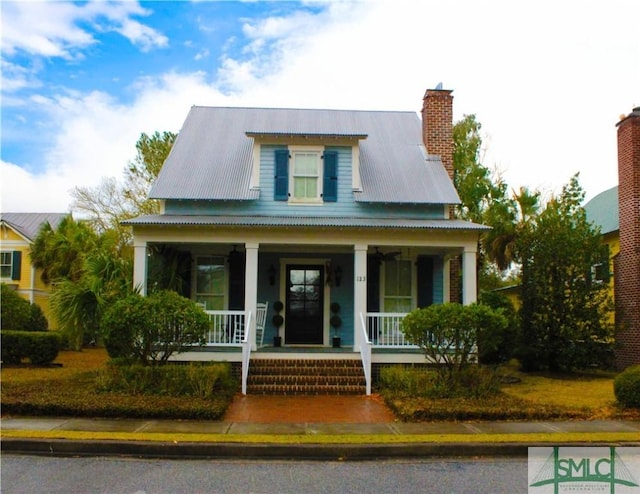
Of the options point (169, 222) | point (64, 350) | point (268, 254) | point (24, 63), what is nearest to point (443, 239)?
point (268, 254)

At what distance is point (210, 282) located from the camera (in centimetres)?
1521

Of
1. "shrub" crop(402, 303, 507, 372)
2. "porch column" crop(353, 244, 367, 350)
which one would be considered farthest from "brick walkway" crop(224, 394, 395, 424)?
"porch column" crop(353, 244, 367, 350)

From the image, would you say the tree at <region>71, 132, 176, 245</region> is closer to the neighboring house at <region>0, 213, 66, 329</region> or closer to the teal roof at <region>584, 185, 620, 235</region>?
the neighboring house at <region>0, 213, 66, 329</region>

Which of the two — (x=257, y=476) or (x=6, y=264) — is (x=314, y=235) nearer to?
(x=257, y=476)

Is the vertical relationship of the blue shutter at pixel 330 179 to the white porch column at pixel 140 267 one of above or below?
above

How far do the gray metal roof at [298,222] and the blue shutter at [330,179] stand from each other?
2.24 ft

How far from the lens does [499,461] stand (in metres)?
7.22

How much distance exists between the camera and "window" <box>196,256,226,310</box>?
49.6ft

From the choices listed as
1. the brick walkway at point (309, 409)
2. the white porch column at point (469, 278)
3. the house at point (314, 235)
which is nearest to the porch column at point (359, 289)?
the house at point (314, 235)

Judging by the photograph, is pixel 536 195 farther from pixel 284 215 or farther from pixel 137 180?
pixel 137 180

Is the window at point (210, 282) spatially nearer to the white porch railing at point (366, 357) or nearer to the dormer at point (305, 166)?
the dormer at point (305, 166)

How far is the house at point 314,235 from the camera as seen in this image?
1334cm

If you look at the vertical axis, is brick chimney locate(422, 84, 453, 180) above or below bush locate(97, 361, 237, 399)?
above

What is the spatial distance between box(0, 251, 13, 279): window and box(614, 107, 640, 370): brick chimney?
27120 mm
